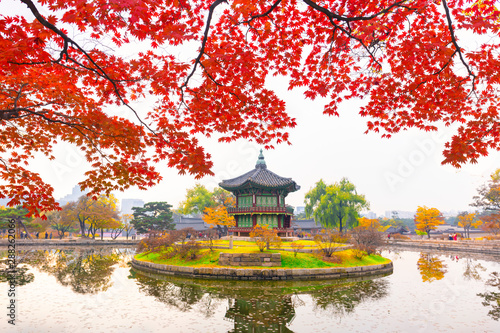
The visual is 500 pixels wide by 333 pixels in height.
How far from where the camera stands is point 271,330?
9.00 m

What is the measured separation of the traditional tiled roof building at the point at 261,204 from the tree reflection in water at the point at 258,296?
50.1 ft

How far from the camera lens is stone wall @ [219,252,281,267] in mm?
18953

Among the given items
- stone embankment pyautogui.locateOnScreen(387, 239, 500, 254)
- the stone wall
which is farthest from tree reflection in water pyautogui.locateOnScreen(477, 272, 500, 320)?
stone embankment pyautogui.locateOnScreen(387, 239, 500, 254)

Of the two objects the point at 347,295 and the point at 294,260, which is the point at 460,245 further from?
the point at 347,295

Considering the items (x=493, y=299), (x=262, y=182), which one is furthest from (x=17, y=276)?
(x=493, y=299)

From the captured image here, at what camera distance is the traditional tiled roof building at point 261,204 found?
106ft

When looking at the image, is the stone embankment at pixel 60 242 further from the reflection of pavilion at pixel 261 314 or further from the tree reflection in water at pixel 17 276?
the reflection of pavilion at pixel 261 314

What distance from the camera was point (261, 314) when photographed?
1052 cm

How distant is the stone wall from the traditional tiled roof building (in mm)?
12412

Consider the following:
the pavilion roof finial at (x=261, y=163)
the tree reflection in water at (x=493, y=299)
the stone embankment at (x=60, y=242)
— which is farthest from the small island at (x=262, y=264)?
the stone embankment at (x=60, y=242)

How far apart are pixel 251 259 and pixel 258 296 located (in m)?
5.88

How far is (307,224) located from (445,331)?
5837 cm

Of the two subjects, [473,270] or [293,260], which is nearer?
[293,260]

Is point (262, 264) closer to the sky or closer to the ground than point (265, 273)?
closer to the sky
